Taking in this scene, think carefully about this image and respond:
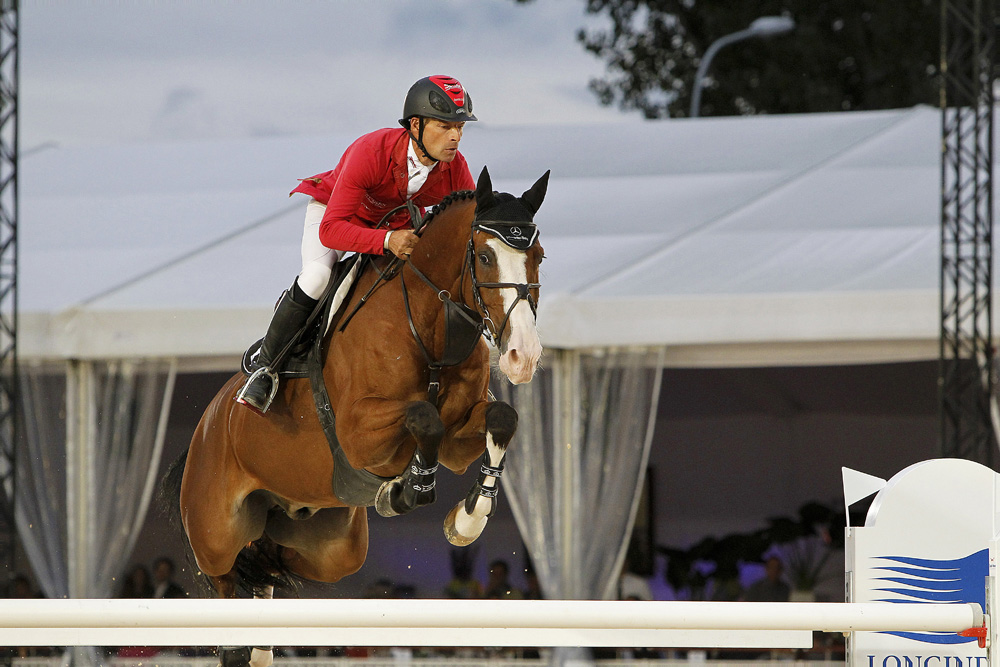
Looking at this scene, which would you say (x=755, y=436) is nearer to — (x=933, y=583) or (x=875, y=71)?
(x=933, y=583)

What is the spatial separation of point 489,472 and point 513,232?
0.60 m

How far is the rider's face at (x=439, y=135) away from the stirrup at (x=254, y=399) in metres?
0.76

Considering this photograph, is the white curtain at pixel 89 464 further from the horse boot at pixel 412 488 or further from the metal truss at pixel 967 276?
the metal truss at pixel 967 276

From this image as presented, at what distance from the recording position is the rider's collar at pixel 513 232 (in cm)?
266

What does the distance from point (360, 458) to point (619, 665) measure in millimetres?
3783

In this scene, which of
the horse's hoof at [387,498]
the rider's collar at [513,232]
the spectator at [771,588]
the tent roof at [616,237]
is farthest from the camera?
the spectator at [771,588]

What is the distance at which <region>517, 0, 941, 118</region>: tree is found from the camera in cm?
1652

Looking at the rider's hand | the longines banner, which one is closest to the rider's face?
the rider's hand

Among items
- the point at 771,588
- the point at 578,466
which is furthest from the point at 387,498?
the point at 771,588

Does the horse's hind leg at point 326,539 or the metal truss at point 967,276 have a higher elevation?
the metal truss at point 967,276

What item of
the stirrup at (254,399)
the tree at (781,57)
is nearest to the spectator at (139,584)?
the stirrup at (254,399)

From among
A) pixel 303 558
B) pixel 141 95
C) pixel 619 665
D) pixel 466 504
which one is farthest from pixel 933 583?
pixel 141 95

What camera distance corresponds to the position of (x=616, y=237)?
7.91m

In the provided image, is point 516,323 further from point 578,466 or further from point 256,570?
point 578,466
